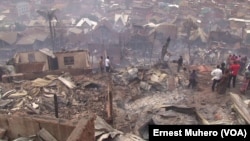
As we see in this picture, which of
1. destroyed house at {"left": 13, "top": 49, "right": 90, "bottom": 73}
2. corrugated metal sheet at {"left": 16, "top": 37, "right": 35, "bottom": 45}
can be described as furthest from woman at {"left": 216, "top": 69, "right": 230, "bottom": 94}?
corrugated metal sheet at {"left": 16, "top": 37, "right": 35, "bottom": 45}

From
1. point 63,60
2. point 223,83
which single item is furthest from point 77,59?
point 223,83

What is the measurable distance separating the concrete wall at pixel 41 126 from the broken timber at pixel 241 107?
16.6 feet

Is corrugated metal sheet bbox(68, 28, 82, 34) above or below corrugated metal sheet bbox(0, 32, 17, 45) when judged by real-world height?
above

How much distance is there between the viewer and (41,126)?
25.5 ft

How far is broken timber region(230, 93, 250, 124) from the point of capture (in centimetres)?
987

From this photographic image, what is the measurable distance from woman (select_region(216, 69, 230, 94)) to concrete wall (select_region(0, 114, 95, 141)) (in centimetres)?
668

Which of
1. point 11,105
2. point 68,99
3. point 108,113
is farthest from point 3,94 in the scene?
point 108,113

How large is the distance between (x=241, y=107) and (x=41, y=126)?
6.52 metres

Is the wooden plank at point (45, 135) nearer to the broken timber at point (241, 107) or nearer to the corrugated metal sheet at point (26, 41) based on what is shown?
the broken timber at point (241, 107)

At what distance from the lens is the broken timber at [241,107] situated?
9869mm

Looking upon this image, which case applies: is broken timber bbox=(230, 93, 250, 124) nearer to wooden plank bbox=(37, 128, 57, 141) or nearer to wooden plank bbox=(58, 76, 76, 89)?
wooden plank bbox=(37, 128, 57, 141)

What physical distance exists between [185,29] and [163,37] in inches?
81.8

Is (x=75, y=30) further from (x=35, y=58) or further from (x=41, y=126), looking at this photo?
(x=41, y=126)

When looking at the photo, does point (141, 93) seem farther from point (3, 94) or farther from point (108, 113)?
point (3, 94)
